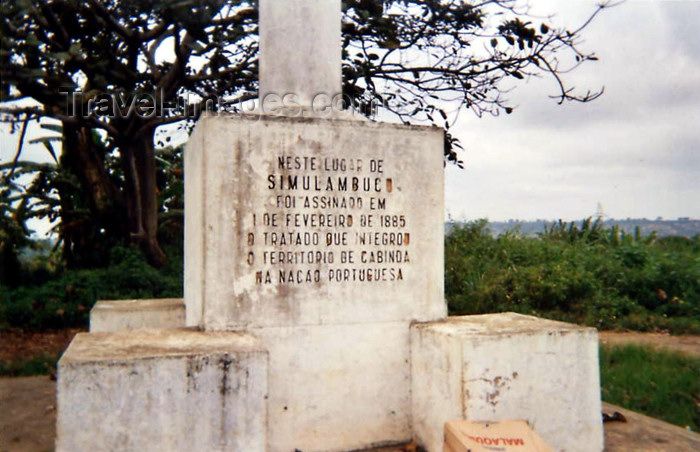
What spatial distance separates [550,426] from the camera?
4.01 metres

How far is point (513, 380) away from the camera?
12.8 ft

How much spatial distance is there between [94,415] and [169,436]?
14.2 inches

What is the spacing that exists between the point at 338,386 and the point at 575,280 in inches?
303

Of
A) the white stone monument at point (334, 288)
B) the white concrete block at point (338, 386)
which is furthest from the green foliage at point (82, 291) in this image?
the white concrete block at point (338, 386)

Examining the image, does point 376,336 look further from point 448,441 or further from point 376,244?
point 448,441

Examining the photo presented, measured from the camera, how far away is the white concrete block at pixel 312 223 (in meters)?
4.03

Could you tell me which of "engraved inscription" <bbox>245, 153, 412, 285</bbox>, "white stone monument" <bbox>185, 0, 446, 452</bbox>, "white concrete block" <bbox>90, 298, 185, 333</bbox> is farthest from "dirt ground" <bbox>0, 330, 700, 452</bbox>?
"engraved inscription" <bbox>245, 153, 412, 285</bbox>

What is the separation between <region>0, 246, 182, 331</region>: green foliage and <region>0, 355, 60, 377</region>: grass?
2.39 meters

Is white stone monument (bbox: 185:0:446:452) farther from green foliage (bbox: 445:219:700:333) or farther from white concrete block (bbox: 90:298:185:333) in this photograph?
green foliage (bbox: 445:219:700:333)

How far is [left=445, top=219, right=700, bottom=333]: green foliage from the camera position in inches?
412

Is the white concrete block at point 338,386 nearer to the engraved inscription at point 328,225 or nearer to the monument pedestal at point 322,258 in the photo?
the monument pedestal at point 322,258

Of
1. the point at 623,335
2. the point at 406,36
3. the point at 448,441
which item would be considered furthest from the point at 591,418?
the point at 406,36

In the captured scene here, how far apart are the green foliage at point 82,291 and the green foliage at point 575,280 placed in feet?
15.8

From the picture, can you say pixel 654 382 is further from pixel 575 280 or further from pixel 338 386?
pixel 575 280
